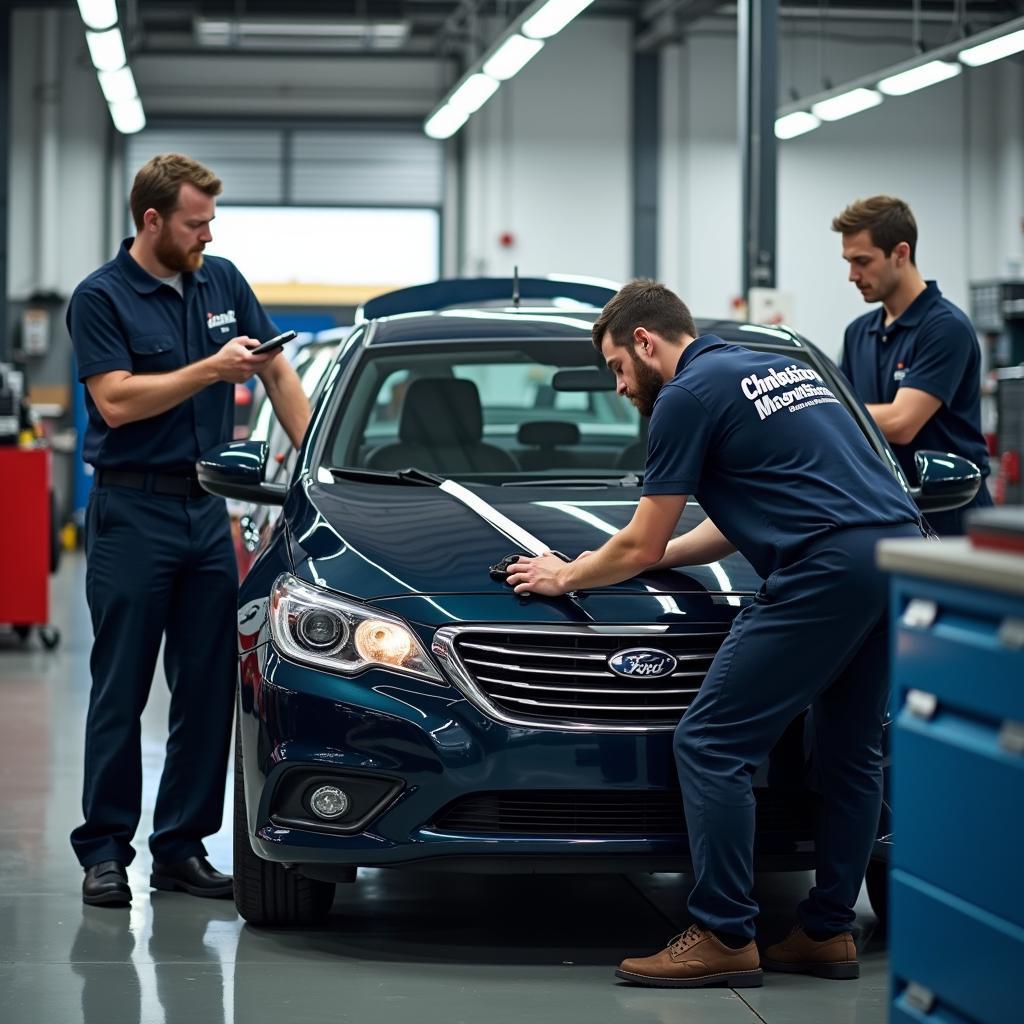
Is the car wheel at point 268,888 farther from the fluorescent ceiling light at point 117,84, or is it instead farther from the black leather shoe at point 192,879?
the fluorescent ceiling light at point 117,84

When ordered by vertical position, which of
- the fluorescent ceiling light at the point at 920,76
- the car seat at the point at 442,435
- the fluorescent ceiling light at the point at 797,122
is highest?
the fluorescent ceiling light at the point at 797,122

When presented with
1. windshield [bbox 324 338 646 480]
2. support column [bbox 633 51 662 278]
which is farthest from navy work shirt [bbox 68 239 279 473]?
support column [bbox 633 51 662 278]

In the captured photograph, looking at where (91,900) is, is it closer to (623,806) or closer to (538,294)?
(623,806)

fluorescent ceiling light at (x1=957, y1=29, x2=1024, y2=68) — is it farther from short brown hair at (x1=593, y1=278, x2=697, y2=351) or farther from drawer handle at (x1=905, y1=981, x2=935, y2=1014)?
drawer handle at (x1=905, y1=981, x2=935, y2=1014)

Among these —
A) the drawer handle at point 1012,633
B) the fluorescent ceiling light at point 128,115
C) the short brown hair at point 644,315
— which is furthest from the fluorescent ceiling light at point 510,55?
the drawer handle at point 1012,633

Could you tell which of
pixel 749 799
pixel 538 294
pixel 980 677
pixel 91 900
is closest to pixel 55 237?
pixel 538 294

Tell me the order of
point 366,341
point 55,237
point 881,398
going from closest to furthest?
1. point 366,341
2. point 881,398
3. point 55,237

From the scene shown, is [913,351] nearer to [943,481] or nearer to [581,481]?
[943,481]

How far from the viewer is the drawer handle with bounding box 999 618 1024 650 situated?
180cm

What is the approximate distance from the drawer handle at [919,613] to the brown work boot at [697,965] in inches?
50.7

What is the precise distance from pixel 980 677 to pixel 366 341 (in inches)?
101

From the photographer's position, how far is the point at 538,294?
16.1ft

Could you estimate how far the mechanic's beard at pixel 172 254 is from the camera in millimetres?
3908

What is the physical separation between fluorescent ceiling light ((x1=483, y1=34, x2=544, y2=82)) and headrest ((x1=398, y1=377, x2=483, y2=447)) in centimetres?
772
